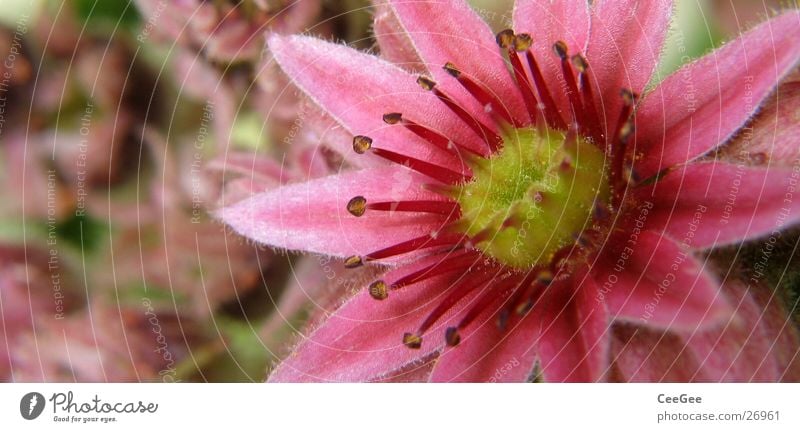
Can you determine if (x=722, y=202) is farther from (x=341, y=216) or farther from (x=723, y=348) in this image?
(x=341, y=216)

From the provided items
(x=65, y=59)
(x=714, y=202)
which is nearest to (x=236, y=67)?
(x=65, y=59)

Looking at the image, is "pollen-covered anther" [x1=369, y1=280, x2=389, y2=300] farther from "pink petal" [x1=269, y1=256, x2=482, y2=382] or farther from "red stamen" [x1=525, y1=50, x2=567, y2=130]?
"red stamen" [x1=525, y1=50, x2=567, y2=130]

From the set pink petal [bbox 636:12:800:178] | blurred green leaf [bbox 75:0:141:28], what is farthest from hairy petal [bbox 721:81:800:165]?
blurred green leaf [bbox 75:0:141:28]

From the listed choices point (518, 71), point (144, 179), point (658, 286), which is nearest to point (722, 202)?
point (658, 286)

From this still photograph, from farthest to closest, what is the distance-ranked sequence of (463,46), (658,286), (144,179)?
(144,179) < (463,46) < (658,286)

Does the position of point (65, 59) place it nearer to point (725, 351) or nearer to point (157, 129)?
point (157, 129)
